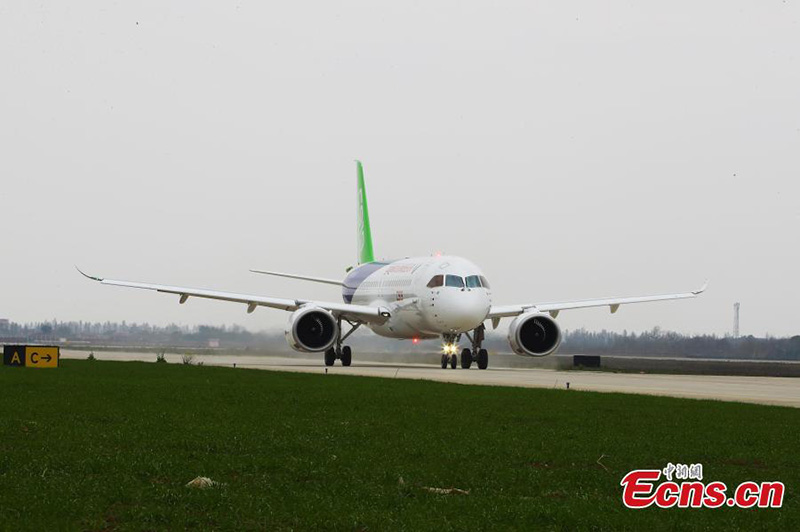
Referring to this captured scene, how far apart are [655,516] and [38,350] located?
30884 millimetres

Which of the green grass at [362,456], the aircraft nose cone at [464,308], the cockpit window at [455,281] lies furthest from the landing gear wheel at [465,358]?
the green grass at [362,456]

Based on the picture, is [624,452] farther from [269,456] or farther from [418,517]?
[418,517]

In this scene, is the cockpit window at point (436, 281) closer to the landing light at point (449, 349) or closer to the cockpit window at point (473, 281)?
the cockpit window at point (473, 281)

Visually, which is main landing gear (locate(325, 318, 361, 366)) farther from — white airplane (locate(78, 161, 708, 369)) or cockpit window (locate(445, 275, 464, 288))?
cockpit window (locate(445, 275, 464, 288))

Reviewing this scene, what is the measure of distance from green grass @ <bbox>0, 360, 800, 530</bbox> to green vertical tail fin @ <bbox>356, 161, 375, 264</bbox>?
38.5 meters

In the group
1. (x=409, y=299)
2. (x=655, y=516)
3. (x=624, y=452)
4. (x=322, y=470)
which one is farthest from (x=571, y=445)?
(x=409, y=299)

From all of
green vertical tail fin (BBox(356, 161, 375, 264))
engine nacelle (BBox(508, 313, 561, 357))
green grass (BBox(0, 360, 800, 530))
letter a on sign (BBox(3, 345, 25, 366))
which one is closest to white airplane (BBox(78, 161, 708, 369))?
engine nacelle (BBox(508, 313, 561, 357))

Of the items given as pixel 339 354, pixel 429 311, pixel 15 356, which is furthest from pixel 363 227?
pixel 15 356

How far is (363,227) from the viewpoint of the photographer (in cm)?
6331

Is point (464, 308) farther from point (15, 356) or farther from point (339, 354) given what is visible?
point (15, 356)

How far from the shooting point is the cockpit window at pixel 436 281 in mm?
44781

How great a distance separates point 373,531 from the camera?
9.28m

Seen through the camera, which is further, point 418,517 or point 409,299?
point 409,299

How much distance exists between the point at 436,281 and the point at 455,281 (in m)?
0.86
